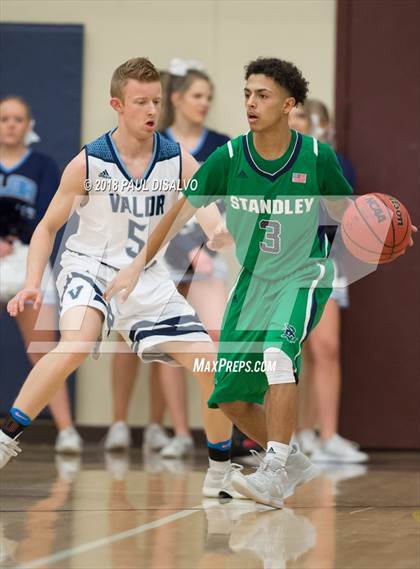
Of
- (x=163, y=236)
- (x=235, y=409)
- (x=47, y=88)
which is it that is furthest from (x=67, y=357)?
(x=47, y=88)

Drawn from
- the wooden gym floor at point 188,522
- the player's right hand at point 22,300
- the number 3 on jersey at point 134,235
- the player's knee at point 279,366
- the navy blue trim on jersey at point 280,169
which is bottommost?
the wooden gym floor at point 188,522

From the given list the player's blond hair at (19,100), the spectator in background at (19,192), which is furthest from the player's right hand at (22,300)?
the player's blond hair at (19,100)

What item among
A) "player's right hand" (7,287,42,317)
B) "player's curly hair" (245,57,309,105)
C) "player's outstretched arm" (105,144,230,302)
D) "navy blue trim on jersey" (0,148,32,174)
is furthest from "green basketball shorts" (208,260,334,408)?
"navy blue trim on jersey" (0,148,32,174)

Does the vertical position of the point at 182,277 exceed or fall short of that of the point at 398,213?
it falls short

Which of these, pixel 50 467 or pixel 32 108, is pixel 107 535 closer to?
pixel 50 467

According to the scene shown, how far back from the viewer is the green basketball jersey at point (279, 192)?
15.8 ft

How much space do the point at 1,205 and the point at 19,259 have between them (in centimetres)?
29

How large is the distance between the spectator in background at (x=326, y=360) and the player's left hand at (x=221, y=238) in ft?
6.13

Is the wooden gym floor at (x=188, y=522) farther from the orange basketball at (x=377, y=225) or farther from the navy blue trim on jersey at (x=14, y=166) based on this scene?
the navy blue trim on jersey at (x=14, y=166)

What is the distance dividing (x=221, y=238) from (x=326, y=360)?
7.00 ft

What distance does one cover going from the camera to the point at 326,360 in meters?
6.86

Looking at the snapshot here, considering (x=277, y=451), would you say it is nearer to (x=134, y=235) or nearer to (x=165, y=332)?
(x=165, y=332)

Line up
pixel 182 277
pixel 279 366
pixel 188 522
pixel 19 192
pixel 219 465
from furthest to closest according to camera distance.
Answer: pixel 182 277 < pixel 19 192 < pixel 219 465 < pixel 279 366 < pixel 188 522

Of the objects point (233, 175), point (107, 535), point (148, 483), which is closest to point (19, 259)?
point (148, 483)
